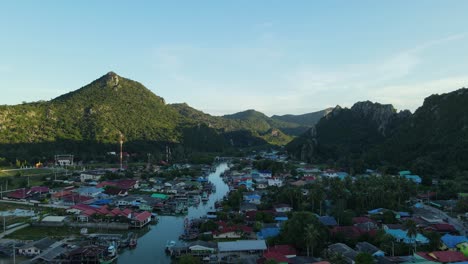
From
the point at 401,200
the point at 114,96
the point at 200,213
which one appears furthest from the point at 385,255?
the point at 114,96

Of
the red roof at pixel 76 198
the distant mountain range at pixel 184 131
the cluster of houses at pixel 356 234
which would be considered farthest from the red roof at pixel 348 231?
the distant mountain range at pixel 184 131

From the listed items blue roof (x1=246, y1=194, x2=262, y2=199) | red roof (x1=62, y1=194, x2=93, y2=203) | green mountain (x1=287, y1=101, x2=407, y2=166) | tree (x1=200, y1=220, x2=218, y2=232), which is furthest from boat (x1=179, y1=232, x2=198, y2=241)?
green mountain (x1=287, y1=101, x2=407, y2=166)

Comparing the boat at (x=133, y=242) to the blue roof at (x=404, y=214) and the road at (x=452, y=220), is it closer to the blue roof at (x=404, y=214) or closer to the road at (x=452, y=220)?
the blue roof at (x=404, y=214)

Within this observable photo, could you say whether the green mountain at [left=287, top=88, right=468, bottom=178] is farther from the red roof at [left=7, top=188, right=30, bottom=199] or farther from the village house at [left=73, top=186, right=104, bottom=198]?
the red roof at [left=7, top=188, right=30, bottom=199]

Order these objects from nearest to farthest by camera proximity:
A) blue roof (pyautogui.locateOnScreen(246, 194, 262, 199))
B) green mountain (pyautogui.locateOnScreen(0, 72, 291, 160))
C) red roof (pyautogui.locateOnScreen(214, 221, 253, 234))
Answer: red roof (pyautogui.locateOnScreen(214, 221, 253, 234)) → blue roof (pyautogui.locateOnScreen(246, 194, 262, 199)) → green mountain (pyautogui.locateOnScreen(0, 72, 291, 160))

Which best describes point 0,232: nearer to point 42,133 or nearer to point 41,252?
point 41,252
